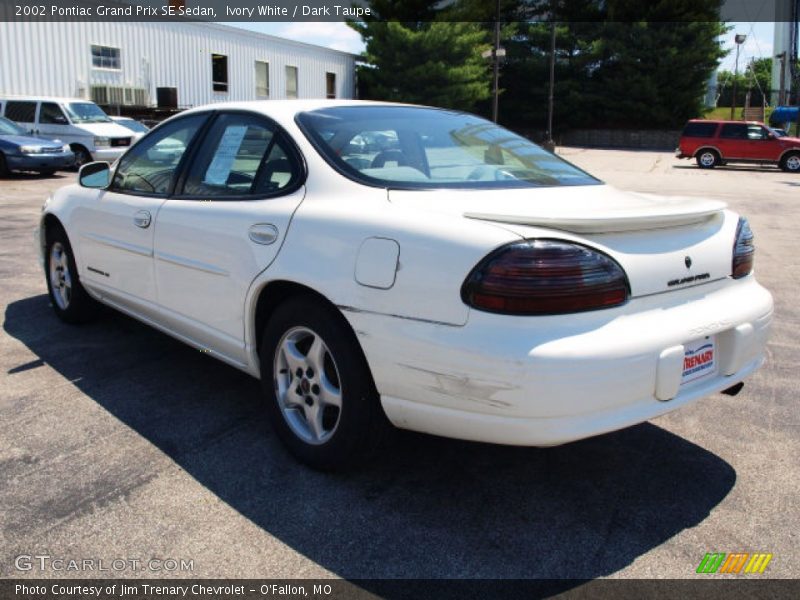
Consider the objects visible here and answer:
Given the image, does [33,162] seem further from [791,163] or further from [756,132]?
Result: [791,163]

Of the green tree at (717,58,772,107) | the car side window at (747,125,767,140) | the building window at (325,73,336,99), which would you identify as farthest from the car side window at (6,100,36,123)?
the green tree at (717,58,772,107)

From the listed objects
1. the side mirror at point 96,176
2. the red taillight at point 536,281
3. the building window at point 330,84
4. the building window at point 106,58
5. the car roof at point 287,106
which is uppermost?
the building window at point 330,84

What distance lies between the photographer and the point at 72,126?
18516 millimetres

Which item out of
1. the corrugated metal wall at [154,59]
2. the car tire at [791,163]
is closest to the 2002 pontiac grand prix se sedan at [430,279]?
the corrugated metal wall at [154,59]

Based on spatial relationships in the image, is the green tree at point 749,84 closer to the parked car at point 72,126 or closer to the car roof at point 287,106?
the parked car at point 72,126

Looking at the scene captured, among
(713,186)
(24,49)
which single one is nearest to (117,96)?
(24,49)

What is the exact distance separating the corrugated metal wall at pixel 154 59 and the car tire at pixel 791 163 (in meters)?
21.1

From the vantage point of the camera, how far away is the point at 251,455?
10.6 feet

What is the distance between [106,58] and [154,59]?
213 centimetres

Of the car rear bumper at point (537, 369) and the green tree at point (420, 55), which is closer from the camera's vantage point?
the car rear bumper at point (537, 369)

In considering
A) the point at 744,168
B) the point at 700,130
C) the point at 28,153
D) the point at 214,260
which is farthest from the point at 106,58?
the point at 214,260

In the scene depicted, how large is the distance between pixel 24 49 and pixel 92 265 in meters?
22.0

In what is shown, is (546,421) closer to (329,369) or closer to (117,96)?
(329,369)

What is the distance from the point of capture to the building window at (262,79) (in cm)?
A: 3347
